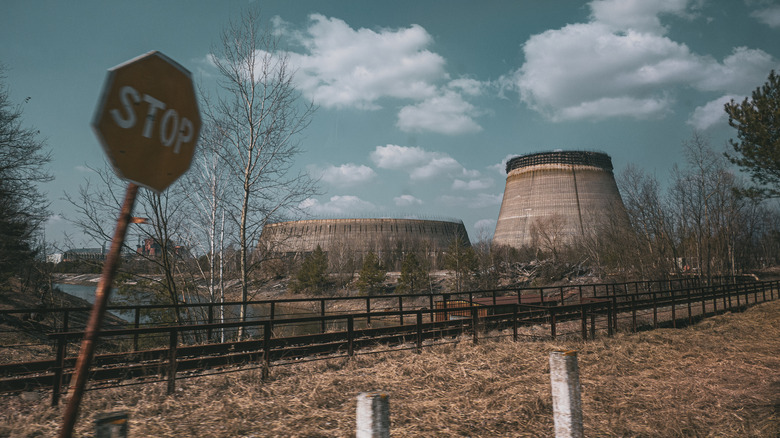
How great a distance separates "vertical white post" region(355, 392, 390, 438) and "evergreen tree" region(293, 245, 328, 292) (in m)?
43.2

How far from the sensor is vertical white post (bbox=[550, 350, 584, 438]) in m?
2.95

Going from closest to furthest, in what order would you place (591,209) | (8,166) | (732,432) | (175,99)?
1. (175,99)
2. (732,432)
3. (8,166)
4. (591,209)

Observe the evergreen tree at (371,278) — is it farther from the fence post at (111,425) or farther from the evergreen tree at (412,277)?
the fence post at (111,425)

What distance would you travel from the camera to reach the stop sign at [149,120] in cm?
144

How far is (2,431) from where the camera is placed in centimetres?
400

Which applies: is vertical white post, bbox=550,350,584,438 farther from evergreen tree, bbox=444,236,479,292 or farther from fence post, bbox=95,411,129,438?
evergreen tree, bbox=444,236,479,292

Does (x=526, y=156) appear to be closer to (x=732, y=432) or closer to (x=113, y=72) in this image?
(x=732, y=432)

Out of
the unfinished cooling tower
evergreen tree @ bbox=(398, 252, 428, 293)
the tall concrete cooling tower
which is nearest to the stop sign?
evergreen tree @ bbox=(398, 252, 428, 293)

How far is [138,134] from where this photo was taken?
1534 millimetres

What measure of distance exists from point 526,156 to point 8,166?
47.2m

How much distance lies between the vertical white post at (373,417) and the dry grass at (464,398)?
2.40 metres

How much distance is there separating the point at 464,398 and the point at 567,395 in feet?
8.64

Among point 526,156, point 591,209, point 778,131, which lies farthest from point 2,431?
point 526,156

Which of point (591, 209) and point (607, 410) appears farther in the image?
point (591, 209)
